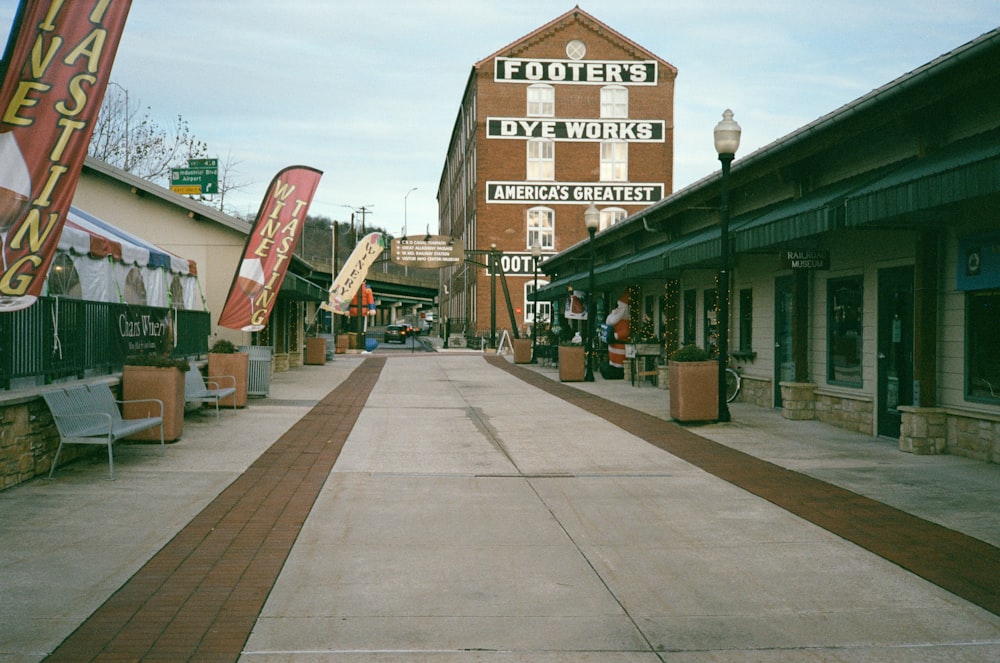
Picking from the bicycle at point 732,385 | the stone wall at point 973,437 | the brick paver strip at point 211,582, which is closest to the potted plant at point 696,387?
the bicycle at point 732,385

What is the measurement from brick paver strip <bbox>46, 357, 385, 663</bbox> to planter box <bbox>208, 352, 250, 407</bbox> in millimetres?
6275

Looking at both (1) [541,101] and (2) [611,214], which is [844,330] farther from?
(1) [541,101]

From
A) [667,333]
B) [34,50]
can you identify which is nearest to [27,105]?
[34,50]

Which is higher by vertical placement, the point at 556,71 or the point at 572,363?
the point at 556,71

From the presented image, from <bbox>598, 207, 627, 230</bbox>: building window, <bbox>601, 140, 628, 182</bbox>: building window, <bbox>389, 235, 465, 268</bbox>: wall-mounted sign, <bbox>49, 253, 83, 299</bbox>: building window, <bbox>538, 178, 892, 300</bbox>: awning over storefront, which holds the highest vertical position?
<bbox>601, 140, 628, 182</bbox>: building window

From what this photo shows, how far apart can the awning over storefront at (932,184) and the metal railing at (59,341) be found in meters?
8.68

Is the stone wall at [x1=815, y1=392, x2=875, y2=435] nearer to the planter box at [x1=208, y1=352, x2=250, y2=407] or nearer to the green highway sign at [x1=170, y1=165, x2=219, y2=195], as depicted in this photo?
the planter box at [x1=208, y1=352, x2=250, y2=407]

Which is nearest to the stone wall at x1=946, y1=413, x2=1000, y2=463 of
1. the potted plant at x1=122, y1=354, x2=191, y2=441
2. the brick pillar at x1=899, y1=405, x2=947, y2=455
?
the brick pillar at x1=899, y1=405, x2=947, y2=455

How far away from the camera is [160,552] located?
6.22m

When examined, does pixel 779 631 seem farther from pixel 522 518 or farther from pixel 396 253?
pixel 396 253

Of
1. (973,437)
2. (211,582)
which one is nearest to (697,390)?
(973,437)

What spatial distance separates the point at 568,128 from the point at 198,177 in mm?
26326

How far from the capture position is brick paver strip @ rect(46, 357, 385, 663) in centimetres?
448

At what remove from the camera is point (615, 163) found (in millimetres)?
54781
